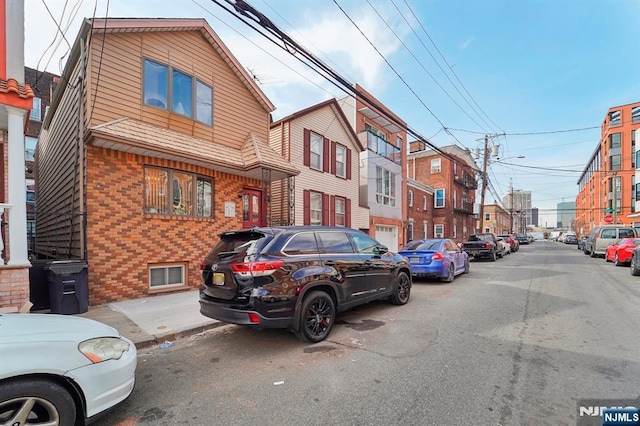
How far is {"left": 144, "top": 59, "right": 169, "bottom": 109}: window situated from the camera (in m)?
8.36

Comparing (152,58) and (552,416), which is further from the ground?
(152,58)

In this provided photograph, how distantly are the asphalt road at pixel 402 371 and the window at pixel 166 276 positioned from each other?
367 centimetres

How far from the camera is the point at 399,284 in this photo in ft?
23.3

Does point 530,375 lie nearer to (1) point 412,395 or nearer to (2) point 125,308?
(1) point 412,395

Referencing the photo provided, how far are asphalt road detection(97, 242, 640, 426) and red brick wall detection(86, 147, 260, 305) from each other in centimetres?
342

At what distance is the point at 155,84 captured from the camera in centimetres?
853

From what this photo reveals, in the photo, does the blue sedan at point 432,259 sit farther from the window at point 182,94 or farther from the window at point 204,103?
the window at point 182,94

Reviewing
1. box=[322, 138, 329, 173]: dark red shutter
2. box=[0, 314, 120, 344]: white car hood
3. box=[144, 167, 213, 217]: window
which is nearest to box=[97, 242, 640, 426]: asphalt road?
box=[0, 314, 120, 344]: white car hood

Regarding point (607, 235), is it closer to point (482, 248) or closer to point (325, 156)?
point (482, 248)

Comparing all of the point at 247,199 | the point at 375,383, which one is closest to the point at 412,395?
the point at 375,383

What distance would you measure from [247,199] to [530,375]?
9044mm

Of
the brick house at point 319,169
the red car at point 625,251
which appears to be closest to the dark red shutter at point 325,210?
the brick house at point 319,169

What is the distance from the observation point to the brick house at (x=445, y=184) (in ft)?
102

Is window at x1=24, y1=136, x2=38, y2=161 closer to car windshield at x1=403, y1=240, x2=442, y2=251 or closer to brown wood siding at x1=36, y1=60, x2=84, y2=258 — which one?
brown wood siding at x1=36, y1=60, x2=84, y2=258
